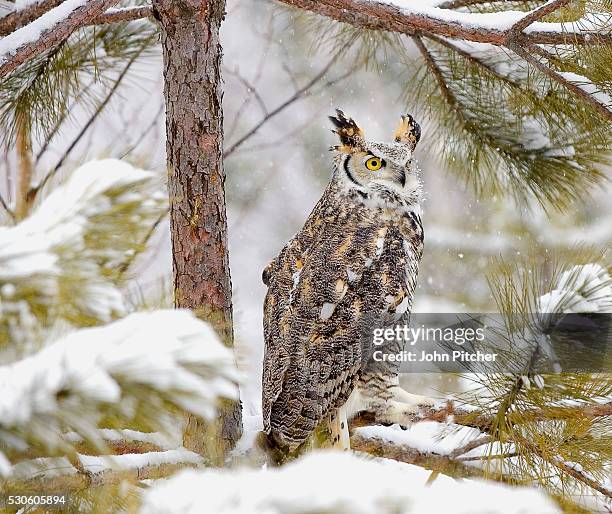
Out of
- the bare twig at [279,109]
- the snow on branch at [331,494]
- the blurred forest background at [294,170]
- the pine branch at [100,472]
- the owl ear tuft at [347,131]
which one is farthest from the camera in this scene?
the blurred forest background at [294,170]

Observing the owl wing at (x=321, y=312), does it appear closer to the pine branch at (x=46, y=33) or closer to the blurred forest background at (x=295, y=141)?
the blurred forest background at (x=295, y=141)

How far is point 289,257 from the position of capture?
1.83m

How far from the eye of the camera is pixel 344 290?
5.72ft

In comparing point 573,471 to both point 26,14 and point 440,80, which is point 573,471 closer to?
point 440,80

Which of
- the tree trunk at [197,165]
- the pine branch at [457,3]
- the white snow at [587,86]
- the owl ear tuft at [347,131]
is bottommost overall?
the tree trunk at [197,165]

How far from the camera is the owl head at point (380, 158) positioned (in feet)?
6.11

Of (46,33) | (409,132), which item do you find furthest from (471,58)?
(46,33)

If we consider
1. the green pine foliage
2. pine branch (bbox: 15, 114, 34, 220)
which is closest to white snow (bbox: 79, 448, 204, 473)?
the green pine foliage

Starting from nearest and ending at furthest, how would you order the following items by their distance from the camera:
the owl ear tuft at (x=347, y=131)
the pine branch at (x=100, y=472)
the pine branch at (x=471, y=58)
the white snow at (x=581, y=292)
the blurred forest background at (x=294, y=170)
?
the pine branch at (x=100, y=472), the white snow at (x=581, y=292), the owl ear tuft at (x=347, y=131), the pine branch at (x=471, y=58), the blurred forest background at (x=294, y=170)

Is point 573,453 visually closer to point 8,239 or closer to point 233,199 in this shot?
point 8,239

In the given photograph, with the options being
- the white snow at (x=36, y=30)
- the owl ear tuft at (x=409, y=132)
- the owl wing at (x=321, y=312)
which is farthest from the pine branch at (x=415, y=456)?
the white snow at (x=36, y=30)

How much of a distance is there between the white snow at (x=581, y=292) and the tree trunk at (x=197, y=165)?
578 mm

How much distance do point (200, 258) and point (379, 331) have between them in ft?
1.72

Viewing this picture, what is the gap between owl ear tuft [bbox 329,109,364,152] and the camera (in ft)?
6.06
